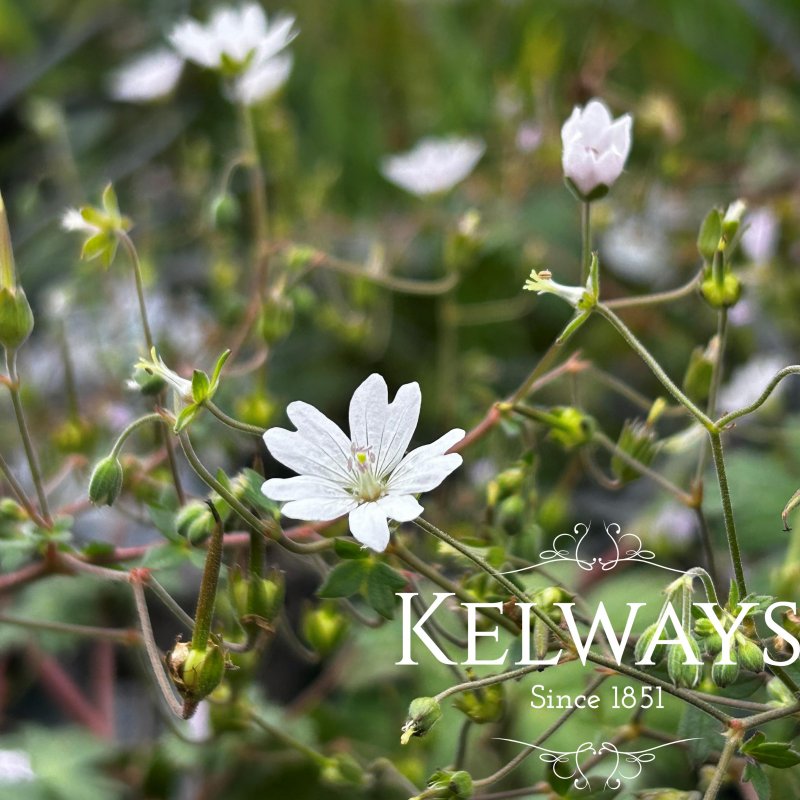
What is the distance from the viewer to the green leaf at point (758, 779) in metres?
0.34

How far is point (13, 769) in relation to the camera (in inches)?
22.7

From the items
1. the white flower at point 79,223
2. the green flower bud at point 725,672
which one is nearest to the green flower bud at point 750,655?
the green flower bud at point 725,672

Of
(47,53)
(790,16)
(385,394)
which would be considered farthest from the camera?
(47,53)

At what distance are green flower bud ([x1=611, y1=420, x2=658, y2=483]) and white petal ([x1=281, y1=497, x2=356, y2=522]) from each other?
150 mm

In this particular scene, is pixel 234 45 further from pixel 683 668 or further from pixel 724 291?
pixel 683 668

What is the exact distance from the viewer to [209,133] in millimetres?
1290

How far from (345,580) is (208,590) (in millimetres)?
50

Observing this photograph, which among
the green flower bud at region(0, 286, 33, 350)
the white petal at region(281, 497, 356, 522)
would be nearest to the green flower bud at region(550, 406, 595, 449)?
the white petal at region(281, 497, 356, 522)

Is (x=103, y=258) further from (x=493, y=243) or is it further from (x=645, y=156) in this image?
(x=645, y=156)

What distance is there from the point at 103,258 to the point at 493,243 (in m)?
0.56

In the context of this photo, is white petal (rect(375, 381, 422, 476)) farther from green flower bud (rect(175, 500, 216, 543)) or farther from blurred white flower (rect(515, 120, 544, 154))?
blurred white flower (rect(515, 120, 544, 154))

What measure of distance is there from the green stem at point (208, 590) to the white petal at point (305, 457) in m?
0.03

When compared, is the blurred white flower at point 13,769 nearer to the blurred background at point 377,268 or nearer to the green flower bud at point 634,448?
the blurred background at point 377,268

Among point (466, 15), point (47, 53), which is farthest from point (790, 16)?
point (47, 53)
